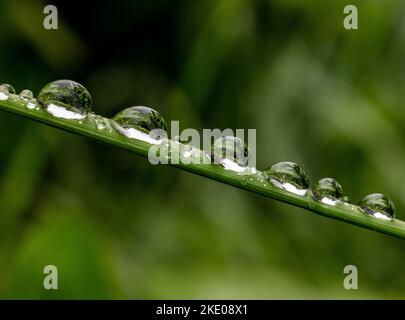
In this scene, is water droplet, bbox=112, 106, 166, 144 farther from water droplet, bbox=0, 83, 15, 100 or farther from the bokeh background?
the bokeh background

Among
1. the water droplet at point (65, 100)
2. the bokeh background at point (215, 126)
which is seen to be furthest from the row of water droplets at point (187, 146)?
the bokeh background at point (215, 126)

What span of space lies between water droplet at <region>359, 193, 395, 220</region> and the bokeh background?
762 millimetres

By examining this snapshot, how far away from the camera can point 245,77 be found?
152 centimetres

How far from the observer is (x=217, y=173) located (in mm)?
557

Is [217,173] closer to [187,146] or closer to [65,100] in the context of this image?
[187,146]

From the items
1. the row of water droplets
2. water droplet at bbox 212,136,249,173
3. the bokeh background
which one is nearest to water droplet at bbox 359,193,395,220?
the row of water droplets

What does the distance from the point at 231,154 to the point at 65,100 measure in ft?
0.69

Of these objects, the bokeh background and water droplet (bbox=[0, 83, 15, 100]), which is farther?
the bokeh background

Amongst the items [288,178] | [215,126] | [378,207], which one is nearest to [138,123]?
[288,178]

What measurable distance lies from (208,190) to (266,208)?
0.17 meters

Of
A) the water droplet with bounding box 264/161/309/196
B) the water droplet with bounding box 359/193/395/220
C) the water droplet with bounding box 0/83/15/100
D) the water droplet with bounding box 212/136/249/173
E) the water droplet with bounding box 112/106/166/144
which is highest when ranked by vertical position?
the water droplet with bounding box 0/83/15/100

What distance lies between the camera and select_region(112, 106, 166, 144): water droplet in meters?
0.58

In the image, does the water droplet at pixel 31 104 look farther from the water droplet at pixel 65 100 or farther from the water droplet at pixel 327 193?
the water droplet at pixel 327 193

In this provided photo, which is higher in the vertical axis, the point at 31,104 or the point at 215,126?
the point at 215,126
